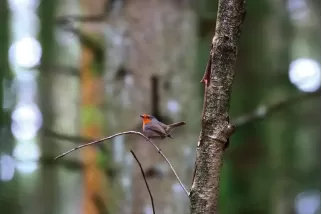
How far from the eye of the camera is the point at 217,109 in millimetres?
406

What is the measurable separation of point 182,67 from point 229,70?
0.56m

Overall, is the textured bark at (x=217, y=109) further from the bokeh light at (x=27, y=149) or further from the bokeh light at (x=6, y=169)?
the bokeh light at (x=27, y=149)

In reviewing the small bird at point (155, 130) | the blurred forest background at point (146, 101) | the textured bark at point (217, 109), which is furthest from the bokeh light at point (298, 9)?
the textured bark at point (217, 109)

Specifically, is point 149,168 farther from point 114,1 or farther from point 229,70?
point 229,70

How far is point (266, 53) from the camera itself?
2645mm

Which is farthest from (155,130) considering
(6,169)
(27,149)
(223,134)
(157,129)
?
(27,149)

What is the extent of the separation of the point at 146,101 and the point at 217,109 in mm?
551

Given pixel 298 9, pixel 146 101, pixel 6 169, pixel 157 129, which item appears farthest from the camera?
pixel 298 9

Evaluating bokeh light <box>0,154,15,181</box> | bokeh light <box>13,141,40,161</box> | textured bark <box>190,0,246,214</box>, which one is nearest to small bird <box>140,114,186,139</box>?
textured bark <box>190,0,246,214</box>

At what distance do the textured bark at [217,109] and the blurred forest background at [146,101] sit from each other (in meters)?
0.51

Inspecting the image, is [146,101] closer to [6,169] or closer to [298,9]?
[6,169]

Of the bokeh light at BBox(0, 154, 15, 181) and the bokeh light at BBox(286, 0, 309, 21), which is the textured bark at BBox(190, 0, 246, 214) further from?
the bokeh light at BBox(286, 0, 309, 21)

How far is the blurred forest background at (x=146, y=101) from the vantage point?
3.14 ft

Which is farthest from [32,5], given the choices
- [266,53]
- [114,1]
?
[114,1]
